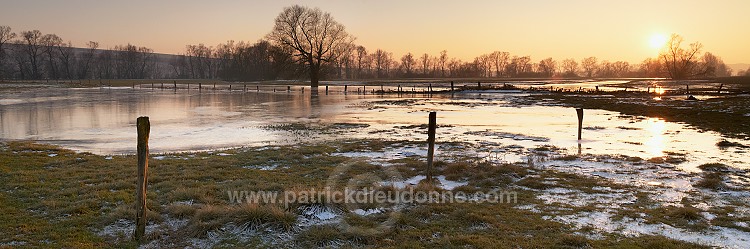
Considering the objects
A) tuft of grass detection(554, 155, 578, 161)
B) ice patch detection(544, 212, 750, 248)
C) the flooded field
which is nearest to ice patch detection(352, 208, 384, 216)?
the flooded field

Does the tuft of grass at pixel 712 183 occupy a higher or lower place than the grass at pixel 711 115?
lower

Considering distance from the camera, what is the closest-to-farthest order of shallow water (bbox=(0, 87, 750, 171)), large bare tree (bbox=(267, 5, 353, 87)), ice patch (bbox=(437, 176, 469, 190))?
ice patch (bbox=(437, 176, 469, 190))
shallow water (bbox=(0, 87, 750, 171))
large bare tree (bbox=(267, 5, 353, 87))

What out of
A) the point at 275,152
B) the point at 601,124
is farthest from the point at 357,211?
the point at 601,124

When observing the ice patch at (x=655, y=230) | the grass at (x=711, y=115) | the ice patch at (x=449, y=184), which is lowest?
the ice patch at (x=655, y=230)

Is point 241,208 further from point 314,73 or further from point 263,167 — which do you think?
point 314,73

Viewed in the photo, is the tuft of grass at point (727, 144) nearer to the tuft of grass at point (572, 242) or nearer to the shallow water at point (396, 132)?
the shallow water at point (396, 132)

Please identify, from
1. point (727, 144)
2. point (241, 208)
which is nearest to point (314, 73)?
point (727, 144)

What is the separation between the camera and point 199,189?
8875 millimetres

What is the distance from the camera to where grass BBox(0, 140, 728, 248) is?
634 cm

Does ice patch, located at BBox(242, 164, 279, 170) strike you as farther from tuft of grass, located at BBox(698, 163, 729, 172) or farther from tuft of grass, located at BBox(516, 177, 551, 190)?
tuft of grass, located at BBox(698, 163, 729, 172)

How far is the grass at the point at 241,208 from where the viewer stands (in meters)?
6.34

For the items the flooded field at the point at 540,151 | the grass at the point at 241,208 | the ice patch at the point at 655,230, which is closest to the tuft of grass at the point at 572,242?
the grass at the point at 241,208

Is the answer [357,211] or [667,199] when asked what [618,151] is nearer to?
[667,199]

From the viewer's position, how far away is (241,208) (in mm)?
7223
